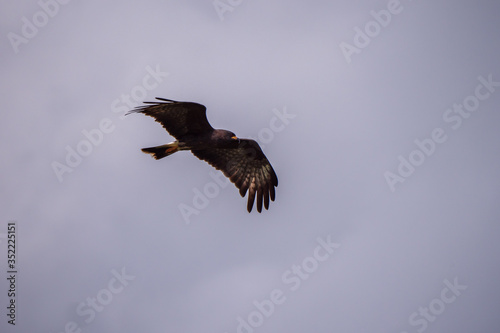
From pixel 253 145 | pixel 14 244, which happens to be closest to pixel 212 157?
pixel 253 145

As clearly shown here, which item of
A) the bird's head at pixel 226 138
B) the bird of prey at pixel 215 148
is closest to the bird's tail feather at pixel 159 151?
the bird of prey at pixel 215 148

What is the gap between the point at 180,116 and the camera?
12672 millimetres

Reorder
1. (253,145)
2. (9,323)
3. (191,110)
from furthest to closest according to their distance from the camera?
(9,323)
(253,145)
(191,110)

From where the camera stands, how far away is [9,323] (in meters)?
14.8

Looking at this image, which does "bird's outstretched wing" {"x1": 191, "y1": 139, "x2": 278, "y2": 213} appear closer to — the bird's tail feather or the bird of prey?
the bird of prey

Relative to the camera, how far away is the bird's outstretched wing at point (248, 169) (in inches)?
546

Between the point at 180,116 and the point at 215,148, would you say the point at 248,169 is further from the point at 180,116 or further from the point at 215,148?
the point at 180,116

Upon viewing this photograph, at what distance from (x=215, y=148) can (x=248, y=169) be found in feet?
3.71

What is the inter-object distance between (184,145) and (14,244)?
620 cm

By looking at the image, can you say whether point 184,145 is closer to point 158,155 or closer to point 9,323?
point 158,155

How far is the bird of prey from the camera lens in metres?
12.5

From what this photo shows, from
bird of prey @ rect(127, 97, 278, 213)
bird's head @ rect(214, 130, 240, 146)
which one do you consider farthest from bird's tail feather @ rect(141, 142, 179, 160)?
bird's head @ rect(214, 130, 240, 146)

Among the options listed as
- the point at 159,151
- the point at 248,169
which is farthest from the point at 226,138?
the point at 248,169

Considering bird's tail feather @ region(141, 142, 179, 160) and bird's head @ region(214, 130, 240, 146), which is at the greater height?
bird's tail feather @ region(141, 142, 179, 160)
